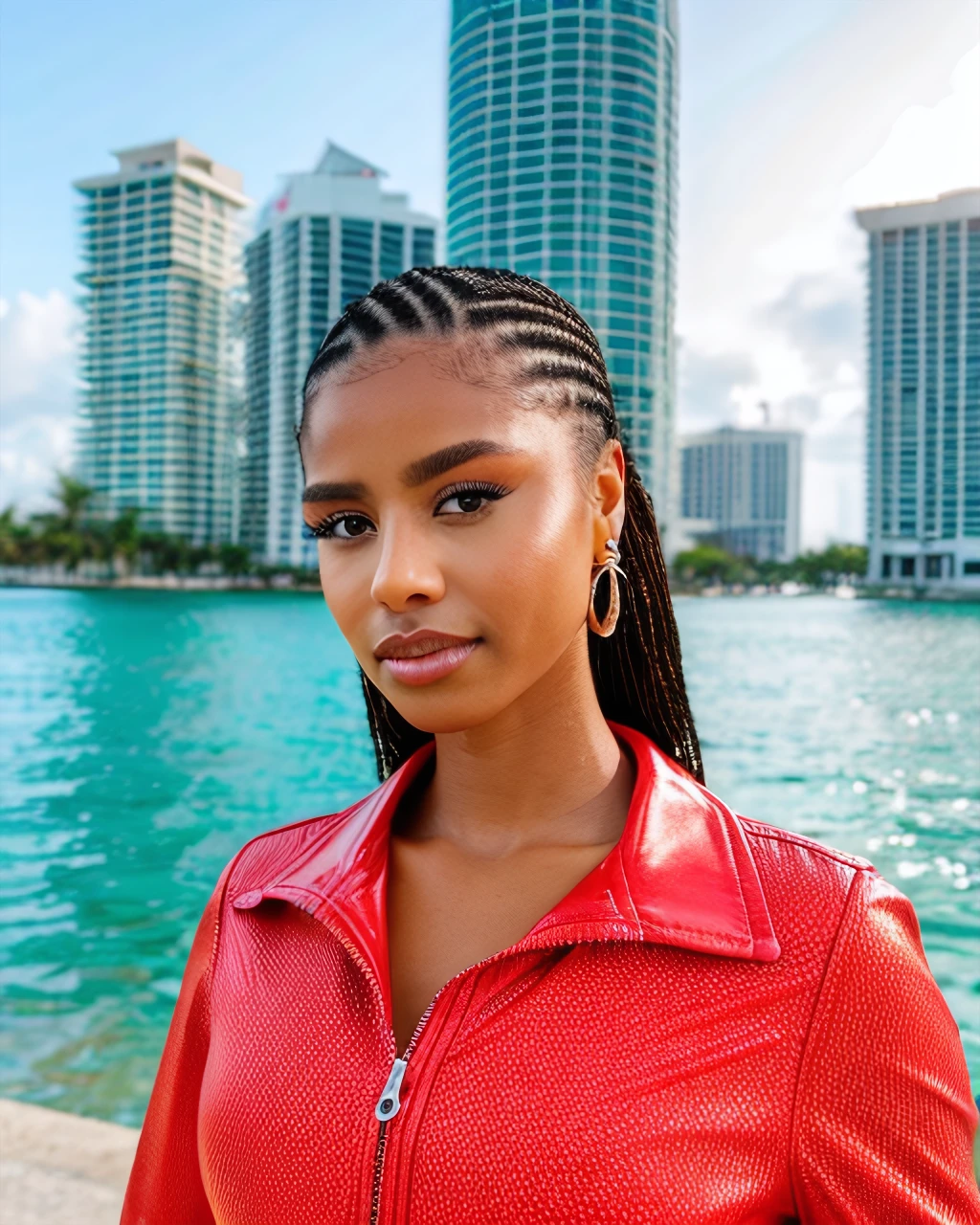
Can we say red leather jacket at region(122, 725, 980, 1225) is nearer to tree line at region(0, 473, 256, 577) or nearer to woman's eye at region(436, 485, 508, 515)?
woman's eye at region(436, 485, 508, 515)

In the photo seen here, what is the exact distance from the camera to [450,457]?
113 cm

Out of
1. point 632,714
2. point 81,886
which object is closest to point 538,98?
point 81,886

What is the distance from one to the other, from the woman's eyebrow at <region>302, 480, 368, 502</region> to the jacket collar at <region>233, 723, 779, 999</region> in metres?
0.44

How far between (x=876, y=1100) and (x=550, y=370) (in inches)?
33.7

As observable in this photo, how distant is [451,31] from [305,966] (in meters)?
79.7

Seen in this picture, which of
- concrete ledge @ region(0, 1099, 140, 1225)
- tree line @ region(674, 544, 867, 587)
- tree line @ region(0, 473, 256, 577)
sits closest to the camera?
concrete ledge @ region(0, 1099, 140, 1225)

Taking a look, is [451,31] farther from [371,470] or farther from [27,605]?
[371,470]

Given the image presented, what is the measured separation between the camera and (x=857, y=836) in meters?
14.4

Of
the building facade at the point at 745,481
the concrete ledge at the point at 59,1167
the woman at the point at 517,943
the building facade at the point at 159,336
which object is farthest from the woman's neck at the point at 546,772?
the building facade at the point at 745,481

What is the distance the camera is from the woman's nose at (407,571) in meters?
1.11

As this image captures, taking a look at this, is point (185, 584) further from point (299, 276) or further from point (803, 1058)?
point (803, 1058)

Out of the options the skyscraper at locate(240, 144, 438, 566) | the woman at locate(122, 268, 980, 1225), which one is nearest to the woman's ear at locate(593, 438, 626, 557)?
the woman at locate(122, 268, 980, 1225)

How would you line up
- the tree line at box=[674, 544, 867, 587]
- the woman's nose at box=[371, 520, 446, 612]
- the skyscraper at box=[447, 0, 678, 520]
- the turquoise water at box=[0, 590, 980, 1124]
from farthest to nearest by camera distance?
the tree line at box=[674, 544, 867, 587] → the skyscraper at box=[447, 0, 678, 520] → the turquoise water at box=[0, 590, 980, 1124] → the woman's nose at box=[371, 520, 446, 612]

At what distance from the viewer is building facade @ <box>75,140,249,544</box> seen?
102 meters
